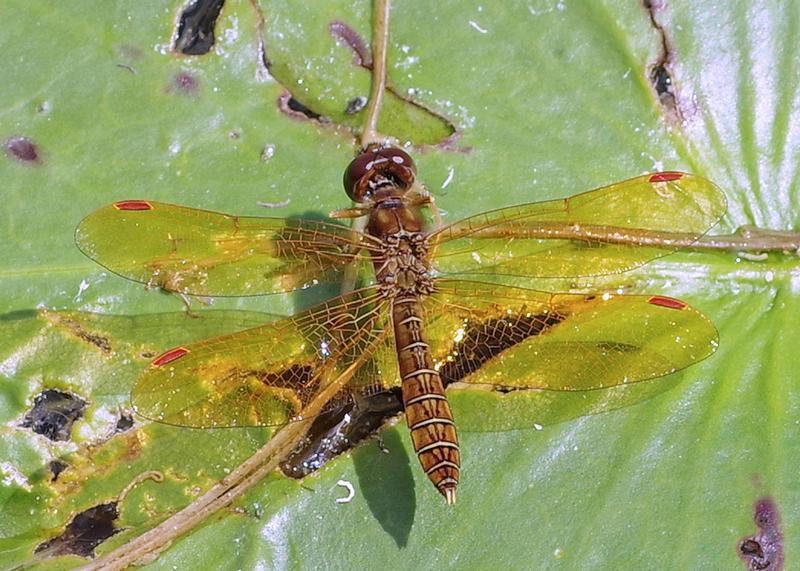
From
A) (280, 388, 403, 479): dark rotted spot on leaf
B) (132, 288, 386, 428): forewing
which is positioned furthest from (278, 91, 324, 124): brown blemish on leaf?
(280, 388, 403, 479): dark rotted spot on leaf

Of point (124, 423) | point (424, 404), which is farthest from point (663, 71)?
point (124, 423)

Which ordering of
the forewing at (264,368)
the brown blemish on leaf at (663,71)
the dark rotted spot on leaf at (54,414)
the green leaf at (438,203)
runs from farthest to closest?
the brown blemish on leaf at (663,71)
the dark rotted spot on leaf at (54,414)
the green leaf at (438,203)
the forewing at (264,368)

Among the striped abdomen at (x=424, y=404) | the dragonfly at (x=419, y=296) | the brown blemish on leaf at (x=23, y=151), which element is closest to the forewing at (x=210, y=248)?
the dragonfly at (x=419, y=296)

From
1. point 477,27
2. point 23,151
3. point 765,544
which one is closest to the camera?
point 765,544

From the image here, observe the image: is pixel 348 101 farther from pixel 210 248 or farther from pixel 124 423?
pixel 124 423

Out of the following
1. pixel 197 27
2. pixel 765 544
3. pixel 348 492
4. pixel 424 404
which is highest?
pixel 197 27

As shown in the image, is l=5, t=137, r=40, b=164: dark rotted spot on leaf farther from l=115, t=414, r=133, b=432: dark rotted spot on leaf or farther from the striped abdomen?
the striped abdomen

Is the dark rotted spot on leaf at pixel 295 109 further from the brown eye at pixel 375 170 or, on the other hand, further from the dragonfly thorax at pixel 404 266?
the dragonfly thorax at pixel 404 266
